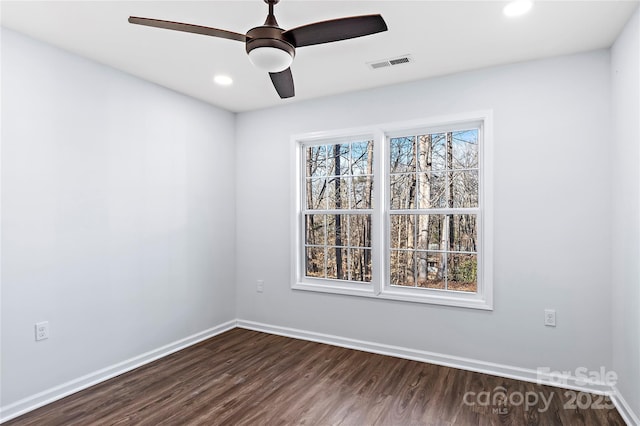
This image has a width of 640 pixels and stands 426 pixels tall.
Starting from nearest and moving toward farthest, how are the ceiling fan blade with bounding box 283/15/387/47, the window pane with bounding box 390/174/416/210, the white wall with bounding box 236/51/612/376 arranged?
1. the ceiling fan blade with bounding box 283/15/387/47
2. the white wall with bounding box 236/51/612/376
3. the window pane with bounding box 390/174/416/210

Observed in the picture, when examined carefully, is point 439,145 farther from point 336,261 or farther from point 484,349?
point 484,349

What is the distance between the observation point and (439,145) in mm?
3465

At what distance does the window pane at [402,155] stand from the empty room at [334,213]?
22 millimetres

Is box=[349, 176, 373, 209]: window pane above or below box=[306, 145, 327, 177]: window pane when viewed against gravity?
below

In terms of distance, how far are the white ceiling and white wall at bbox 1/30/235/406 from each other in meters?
0.34

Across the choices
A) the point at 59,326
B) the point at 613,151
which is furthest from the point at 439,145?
the point at 59,326

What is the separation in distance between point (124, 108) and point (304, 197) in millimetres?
1954

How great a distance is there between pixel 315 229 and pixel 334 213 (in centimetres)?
31

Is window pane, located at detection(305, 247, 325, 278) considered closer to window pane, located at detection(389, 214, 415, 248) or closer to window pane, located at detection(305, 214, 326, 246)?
window pane, located at detection(305, 214, 326, 246)

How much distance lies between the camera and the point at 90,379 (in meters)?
2.91

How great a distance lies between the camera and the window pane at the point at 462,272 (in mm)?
3301

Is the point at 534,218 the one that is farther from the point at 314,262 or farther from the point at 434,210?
the point at 314,262

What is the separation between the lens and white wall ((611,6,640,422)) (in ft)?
7.39

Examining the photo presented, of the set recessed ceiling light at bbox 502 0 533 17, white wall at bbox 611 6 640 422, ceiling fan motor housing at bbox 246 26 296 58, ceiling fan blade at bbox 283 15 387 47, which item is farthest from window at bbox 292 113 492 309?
ceiling fan motor housing at bbox 246 26 296 58
